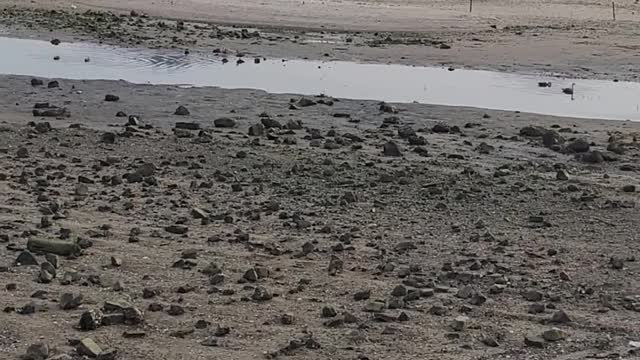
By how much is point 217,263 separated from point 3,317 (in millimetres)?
1914

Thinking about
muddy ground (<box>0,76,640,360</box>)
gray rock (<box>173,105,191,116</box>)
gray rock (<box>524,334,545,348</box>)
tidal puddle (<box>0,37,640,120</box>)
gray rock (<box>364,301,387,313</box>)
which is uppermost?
gray rock (<box>524,334,545,348</box>)

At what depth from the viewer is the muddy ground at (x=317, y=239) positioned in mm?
6906

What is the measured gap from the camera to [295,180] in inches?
460

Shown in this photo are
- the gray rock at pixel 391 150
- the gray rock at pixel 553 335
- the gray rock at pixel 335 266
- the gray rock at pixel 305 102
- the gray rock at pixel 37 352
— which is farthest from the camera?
the gray rock at pixel 305 102

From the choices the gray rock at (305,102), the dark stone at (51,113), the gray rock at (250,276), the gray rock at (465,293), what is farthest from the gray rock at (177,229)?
the gray rock at (305,102)

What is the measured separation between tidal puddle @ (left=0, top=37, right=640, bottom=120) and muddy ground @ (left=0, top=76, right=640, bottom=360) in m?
4.71

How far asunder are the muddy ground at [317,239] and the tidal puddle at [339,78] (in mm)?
4714

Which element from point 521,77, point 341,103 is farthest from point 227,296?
point 521,77

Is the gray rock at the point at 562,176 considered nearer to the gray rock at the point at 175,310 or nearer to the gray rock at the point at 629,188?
the gray rock at the point at 629,188

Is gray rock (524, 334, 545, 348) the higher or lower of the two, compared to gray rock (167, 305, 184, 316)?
higher

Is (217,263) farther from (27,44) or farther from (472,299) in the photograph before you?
(27,44)

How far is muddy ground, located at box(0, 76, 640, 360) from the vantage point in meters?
6.91

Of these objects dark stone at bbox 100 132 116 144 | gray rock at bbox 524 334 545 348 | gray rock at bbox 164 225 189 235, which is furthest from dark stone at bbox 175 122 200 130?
gray rock at bbox 524 334 545 348

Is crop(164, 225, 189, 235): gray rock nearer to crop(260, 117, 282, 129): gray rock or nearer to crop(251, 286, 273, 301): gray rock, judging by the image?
crop(251, 286, 273, 301): gray rock
